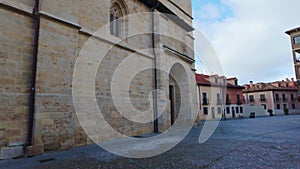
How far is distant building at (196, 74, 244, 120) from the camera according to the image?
23.5 meters

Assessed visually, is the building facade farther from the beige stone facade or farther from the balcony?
the beige stone facade

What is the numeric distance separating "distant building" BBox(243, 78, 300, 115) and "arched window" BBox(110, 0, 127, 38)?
35.5 m

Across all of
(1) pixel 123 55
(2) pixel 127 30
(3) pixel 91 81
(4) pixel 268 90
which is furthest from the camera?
(4) pixel 268 90

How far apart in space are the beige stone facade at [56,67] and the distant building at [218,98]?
631 inches

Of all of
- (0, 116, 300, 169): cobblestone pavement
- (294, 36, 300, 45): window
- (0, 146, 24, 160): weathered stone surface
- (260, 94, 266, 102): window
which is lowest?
(0, 116, 300, 169): cobblestone pavement

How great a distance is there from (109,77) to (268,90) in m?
38.5

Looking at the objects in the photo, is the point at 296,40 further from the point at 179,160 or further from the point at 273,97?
the point at 179,160

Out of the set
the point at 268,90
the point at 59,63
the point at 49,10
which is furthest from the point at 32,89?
the point at 268,90

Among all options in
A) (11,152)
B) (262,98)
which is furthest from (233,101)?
(11,152)

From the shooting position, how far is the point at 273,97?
116 ft

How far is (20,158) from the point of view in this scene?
4305mm

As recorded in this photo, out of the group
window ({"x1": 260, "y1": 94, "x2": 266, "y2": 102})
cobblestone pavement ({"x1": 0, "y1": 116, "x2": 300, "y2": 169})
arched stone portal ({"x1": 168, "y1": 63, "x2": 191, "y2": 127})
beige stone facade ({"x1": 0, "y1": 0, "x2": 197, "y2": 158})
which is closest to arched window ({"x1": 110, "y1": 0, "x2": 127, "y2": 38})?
beige stone facade ({"x1": 0, "y1": 0, "x2": 197, "y2": 158})

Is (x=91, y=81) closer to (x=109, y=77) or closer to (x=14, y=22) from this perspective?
(x=109, y=77)

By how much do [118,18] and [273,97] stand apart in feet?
124
